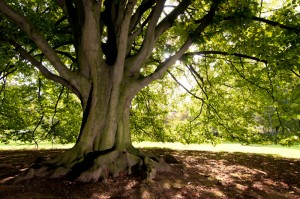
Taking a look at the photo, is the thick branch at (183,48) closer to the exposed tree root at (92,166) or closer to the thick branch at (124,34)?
the thick branch at (124,34)

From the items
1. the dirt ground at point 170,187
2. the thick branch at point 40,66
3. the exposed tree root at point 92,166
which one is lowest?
the dirt ground at point 170,187

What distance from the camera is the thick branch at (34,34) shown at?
218 inches

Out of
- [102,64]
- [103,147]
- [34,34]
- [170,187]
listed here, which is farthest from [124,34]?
[170,187]

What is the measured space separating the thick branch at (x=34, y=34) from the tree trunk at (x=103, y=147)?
858 mm

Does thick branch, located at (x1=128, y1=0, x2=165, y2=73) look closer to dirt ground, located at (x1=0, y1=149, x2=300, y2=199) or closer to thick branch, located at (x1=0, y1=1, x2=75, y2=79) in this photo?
thick branch, located at (x1=0, y1=1, x2=75, y2=79)

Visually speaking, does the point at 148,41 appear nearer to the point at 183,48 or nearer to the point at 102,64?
the point at 183,48

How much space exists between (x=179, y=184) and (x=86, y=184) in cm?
219

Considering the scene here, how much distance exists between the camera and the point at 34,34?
19.5 ft

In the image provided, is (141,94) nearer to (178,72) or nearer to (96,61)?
(178,72)

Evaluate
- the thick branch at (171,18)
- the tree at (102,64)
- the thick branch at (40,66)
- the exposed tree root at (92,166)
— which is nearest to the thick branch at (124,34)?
the tree at (102,64)

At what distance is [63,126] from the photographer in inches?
538

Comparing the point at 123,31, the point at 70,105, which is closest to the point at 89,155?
the point at 123,31

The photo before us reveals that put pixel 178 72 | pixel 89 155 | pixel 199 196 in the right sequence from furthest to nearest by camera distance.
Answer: pixel 178 72
pixel 89 155
pixel 199 196

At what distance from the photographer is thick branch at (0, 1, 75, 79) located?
5543mm
